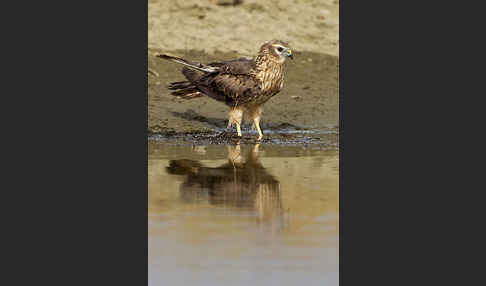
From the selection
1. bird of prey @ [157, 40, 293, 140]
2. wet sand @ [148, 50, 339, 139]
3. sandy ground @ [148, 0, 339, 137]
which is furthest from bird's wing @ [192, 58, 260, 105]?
sandy ground @ [148, 0, 339, 137]

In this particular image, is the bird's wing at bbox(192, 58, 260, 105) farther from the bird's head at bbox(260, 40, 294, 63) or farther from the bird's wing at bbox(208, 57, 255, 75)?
the bird's head at bbox(260, 40, 294, 63)

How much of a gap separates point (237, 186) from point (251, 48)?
10.0 meters

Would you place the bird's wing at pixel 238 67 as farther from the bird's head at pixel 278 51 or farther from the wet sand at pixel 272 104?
the wet sand at pixel 272 104

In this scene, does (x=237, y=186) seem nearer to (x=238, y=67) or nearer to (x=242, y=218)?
(x=242, y=218)

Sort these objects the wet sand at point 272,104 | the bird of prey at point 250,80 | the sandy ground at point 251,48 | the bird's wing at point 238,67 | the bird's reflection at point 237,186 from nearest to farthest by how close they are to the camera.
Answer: the bird's reflection at point 237,186 < the bird of prey at point 250,80 < the bird's wing at point 238,67 < the wet sand at point 272,104 < the sandy ground at point 251,48

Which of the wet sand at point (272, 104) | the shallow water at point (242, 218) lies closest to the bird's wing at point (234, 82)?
the wet sand at point (272, 104)

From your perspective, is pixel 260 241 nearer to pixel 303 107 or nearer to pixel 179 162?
pixel 179 162

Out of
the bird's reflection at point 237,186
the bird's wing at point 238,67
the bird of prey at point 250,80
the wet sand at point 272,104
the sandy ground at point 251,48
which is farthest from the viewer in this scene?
the sandy ground at point 251,48

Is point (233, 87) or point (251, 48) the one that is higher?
point (251, 48)

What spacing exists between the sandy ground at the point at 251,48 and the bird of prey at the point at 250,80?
4.18 ft

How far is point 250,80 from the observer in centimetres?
1235

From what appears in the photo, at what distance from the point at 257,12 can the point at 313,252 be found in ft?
45.7

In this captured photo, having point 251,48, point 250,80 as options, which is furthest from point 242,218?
point 251,48

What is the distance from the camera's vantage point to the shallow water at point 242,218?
6.00 meters
